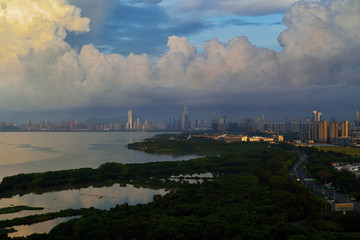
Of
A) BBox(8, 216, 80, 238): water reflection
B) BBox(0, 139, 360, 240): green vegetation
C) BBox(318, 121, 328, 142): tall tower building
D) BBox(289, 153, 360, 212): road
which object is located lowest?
BBox(8, 216, 80, 238): water reflection

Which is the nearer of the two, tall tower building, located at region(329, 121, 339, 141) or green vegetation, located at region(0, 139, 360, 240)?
green vegetation, located at region(0, 139, 360, 240)

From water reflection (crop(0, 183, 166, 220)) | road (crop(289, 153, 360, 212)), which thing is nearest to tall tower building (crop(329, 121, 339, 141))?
road (crop(289, 153, 360, 212))

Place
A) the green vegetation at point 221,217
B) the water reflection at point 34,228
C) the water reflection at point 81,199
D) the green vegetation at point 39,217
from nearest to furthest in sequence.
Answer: the green vegetation at point 221,217
the water reflection at point 34,228
the green vegetation at point 39,217
the water reflection at point 81,199

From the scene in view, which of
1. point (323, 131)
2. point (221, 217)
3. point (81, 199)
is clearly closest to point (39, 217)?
point (81, 199)

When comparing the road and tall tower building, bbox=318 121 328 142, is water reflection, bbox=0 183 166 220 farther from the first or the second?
tall tower building, bbox=318 121 328 142

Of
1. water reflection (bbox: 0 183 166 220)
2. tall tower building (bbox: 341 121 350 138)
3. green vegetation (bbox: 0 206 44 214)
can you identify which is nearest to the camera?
green vegetation (bbox: 0 206 44 214)

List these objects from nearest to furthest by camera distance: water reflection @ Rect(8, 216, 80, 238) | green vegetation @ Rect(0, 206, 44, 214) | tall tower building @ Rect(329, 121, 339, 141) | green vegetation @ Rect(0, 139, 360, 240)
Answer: green vegetation @ Rect(0, 139, 360, 240) → water reflection @ Rect(8, 216, 80, 238) → green vegetation @ Rect(0, 206, 44, 214) → tall tower building @ Rect(329, 121, 339, 141)

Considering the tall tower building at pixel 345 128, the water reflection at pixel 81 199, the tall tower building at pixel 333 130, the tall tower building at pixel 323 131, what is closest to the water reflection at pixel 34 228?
the water reflection at pixel 81 199

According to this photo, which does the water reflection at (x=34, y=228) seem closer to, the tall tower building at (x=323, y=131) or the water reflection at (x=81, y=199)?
the water reflection at (x=81, y=199)
